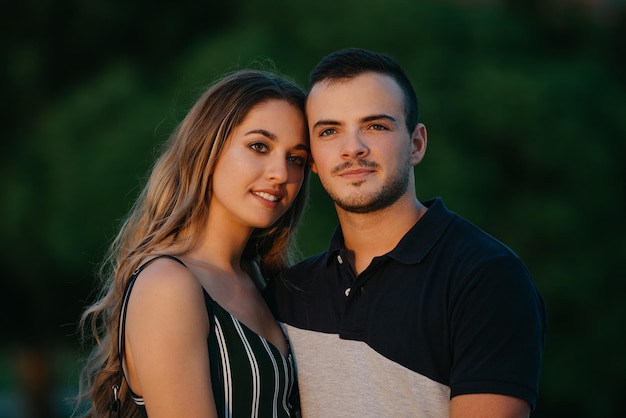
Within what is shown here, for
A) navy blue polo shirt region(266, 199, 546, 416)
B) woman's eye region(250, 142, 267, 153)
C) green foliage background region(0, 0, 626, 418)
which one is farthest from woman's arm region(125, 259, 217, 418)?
green foliage background region(0, 0, 626, 418)

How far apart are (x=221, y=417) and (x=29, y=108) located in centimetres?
713

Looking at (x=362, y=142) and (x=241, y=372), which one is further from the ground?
(x=362, y=142)

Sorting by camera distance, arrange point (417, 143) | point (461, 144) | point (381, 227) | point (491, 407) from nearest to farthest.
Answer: point (491, 407)
point (381, 227)
point (417, 143)
point (461, 144)

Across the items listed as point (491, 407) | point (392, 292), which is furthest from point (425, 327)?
point (491, 407)

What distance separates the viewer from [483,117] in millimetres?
7477

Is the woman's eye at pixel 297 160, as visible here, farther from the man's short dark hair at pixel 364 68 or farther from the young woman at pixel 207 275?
the man's short dark hair at pixel 364 68

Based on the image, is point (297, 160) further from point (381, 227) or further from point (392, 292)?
point (392, 292)

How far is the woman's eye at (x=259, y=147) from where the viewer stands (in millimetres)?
2756

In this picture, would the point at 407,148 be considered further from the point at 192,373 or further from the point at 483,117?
the point at 483,117

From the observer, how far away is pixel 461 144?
24.6ft

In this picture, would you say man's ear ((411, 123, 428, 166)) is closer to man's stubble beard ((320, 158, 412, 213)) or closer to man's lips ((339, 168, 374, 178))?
man's stubble beard ((320, 158, 412, 213))

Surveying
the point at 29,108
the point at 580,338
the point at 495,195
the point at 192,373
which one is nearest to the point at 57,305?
the point at 29,108

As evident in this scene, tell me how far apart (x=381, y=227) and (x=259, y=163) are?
432 mm

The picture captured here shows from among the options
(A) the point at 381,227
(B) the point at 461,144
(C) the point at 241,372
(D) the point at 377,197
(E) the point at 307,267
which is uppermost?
(D) the point at 377,197
